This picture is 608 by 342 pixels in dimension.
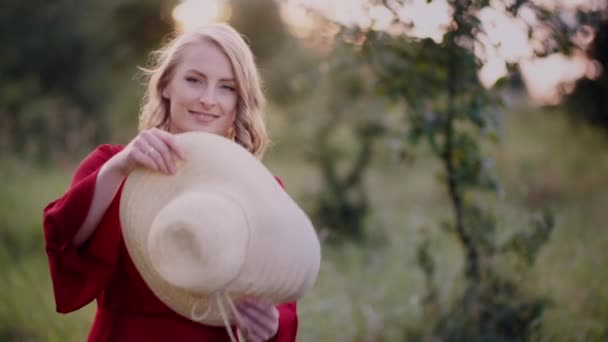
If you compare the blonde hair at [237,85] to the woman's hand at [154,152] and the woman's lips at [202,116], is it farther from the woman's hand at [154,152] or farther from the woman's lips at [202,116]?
the woman's hand at [154,152]

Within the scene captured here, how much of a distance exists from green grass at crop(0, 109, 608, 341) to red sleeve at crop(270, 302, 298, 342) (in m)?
1.96

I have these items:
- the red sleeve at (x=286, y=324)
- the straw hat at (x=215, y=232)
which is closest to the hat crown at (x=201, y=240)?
the straw hat at (x=215, y=232)

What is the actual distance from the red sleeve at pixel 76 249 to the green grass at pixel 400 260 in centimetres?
221

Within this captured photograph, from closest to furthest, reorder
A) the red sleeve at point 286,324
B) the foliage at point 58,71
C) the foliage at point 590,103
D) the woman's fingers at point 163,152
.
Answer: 1. the woman's fingers at point 163,152
2. the red sleeve at point 286,324
3. the foliage at point 590,103
4. the foliage at point 58,71

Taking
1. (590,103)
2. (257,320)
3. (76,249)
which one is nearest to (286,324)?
(257,320)

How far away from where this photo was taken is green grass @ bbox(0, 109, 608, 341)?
397 centimetres

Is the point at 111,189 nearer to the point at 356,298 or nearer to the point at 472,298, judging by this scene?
the point at 472,298

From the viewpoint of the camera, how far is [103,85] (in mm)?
9500

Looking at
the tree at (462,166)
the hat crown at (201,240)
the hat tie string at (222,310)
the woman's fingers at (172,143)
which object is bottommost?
the tree at (462,166)

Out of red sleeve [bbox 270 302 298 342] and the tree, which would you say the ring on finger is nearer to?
red sleeve [bbox 270 302 298 342]

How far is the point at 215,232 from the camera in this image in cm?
137

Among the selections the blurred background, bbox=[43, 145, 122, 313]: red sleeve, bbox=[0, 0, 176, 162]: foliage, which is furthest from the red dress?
bbox=[0, 0, 176, 162]: foliage

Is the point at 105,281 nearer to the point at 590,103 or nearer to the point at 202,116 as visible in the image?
the point at 202,116

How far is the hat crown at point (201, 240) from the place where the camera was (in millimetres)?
1372
